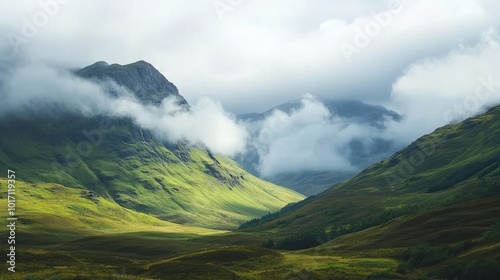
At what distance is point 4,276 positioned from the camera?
2490 inches

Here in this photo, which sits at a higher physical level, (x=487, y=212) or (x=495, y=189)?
(x=495, y=189)

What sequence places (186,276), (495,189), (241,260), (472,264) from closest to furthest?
(472,264) < (186,276) < (241,260) < (495,189)

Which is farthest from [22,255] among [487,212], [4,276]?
[487,212]

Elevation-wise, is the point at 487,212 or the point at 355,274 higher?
the point at 487,212

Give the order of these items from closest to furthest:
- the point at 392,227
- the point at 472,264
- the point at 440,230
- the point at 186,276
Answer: the point at 472,264 → the point at 186,276 → the point at 440,230 → the point at 392,227

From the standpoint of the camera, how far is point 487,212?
11919cm

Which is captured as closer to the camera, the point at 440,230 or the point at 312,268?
the point at 312,268

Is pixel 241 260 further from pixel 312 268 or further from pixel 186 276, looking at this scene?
pixel 186 276

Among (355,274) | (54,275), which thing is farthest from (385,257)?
(54,275)

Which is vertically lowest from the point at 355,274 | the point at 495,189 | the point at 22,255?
the point at 355,274

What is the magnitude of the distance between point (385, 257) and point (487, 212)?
1399 inches

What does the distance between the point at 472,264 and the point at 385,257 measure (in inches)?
Result: 1444

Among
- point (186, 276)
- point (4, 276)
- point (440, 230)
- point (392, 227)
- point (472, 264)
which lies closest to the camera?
point (4, 276)

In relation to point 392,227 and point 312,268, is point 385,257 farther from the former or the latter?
point 392,227
